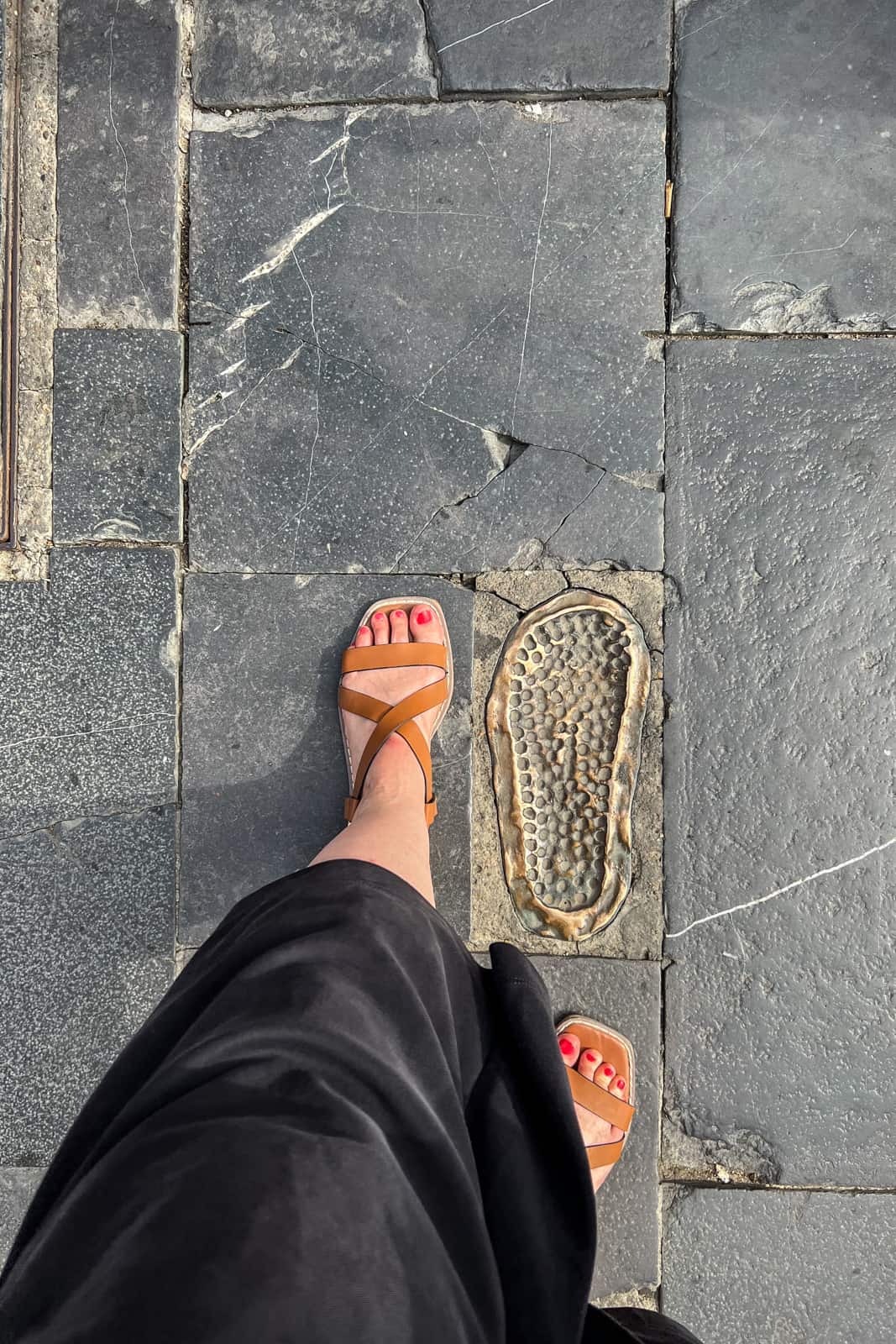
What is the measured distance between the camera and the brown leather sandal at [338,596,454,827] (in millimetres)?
1966

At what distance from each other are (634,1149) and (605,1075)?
200 millimetres

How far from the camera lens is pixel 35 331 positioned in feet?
6.82

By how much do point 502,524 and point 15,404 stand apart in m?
1.21

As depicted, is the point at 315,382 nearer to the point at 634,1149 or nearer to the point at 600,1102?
the point at 600,1102

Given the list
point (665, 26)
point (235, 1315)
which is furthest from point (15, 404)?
point (235, 1315)

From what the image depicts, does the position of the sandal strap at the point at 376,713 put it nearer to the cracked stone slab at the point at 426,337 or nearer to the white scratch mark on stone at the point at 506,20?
the cracked stone slab at the point at 426,337

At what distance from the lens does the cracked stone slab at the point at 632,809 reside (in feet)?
6.60

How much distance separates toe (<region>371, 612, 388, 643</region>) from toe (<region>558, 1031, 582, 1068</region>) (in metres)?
1.01

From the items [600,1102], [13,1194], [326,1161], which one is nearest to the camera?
[326,1161]

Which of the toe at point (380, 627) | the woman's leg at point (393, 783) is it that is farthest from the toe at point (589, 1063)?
the toe at point (380, 627)

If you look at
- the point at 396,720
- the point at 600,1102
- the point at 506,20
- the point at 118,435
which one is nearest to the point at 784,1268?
the point at 600,1102

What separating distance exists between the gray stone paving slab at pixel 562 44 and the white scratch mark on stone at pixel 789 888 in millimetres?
1854

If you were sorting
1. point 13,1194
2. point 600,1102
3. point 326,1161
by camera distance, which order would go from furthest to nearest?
point 13,1194 < point 600,1102 < point 326,1161

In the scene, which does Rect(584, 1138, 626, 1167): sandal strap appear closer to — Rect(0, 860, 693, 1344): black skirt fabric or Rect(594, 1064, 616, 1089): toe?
Rect(594, 1064, 616, 1089): toe
